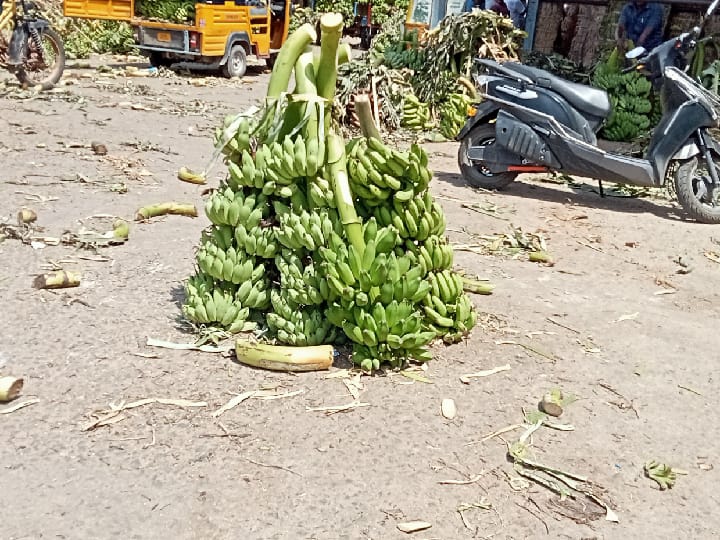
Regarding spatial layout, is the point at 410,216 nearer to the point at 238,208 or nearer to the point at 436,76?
the point at 238,208

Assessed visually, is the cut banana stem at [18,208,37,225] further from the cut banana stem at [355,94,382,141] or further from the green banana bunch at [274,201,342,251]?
the cut banana stem at [355,94,382,141]

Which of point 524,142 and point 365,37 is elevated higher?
point 365,37

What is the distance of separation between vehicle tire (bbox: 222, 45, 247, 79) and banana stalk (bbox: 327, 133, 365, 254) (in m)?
12.3

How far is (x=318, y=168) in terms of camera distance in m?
3.72

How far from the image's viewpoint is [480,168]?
8062mm

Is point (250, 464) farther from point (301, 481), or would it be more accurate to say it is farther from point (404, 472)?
point (404, 472)

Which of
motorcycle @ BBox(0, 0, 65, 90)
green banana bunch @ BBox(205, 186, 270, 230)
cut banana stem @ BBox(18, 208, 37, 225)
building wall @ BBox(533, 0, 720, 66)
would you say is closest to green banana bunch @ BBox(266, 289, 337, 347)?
green banana bunch @ BBox(205, 186, 270, 230)

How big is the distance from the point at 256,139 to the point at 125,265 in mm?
1667

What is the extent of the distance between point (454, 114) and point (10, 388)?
8.43 meters

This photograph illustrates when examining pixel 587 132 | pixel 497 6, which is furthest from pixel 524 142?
pixel 497 6

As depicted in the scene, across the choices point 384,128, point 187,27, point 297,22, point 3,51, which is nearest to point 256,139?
point 384,128

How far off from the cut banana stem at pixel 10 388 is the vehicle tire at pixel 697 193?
6047 mm

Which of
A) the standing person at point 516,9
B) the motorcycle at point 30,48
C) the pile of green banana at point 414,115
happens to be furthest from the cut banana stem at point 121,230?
the standing person at point 516,9

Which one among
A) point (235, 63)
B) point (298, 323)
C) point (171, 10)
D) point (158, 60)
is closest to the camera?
point (298, 323)
